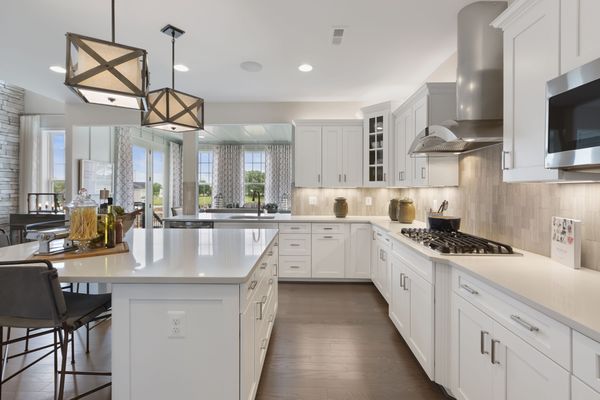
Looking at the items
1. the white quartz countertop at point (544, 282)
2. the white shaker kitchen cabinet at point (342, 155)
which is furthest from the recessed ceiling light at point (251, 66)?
the white quartz countertop at point (544, 282)

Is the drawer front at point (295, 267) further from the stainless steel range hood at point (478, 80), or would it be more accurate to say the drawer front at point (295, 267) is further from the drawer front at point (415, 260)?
the stainless steel range hood at point (478, 80)

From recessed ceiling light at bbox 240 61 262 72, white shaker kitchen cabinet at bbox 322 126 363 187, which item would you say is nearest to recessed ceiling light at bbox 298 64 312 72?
recessed ceiling light at bbox 240 61 262 72

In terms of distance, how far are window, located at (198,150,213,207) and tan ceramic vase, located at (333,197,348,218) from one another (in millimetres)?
6559

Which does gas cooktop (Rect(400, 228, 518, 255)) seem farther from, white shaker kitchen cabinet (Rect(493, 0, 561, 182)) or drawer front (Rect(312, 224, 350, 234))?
drawer front (Rect(312, 224, 350, 234))

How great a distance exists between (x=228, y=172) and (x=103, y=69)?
832 cm

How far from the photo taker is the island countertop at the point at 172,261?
1318 mm

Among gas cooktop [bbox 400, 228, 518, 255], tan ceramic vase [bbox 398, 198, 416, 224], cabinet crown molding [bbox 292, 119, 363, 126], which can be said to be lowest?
gas cooktop [bbox 400, 228, 518, 255]

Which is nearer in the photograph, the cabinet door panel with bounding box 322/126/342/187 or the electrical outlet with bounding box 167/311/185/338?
the electrical outlet with bounding box 167/311/185/338

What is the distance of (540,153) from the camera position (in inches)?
56.7

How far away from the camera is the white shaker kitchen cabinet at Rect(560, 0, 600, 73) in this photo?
1.16 meters

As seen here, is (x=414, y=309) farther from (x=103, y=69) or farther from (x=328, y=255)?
(x=103, y=69)

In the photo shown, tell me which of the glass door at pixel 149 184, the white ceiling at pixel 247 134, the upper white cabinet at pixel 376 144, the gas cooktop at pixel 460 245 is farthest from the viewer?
the white ceiling at pixel 247 134

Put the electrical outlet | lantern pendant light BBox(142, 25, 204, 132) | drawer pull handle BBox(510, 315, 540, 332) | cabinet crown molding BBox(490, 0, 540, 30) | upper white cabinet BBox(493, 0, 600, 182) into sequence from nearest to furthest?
1. drawer pull handle BBox(510, 315, 540, 332)
2. upper white cabinet BBox(493, 0, 600, 182)
3. the electrical outlet
4. cabinet crown molding BBox(490, 0, 540, 30)
5. lantern pendant light BBox(142, 25, 204, 132)

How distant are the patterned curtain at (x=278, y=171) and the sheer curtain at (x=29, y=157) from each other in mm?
5693
